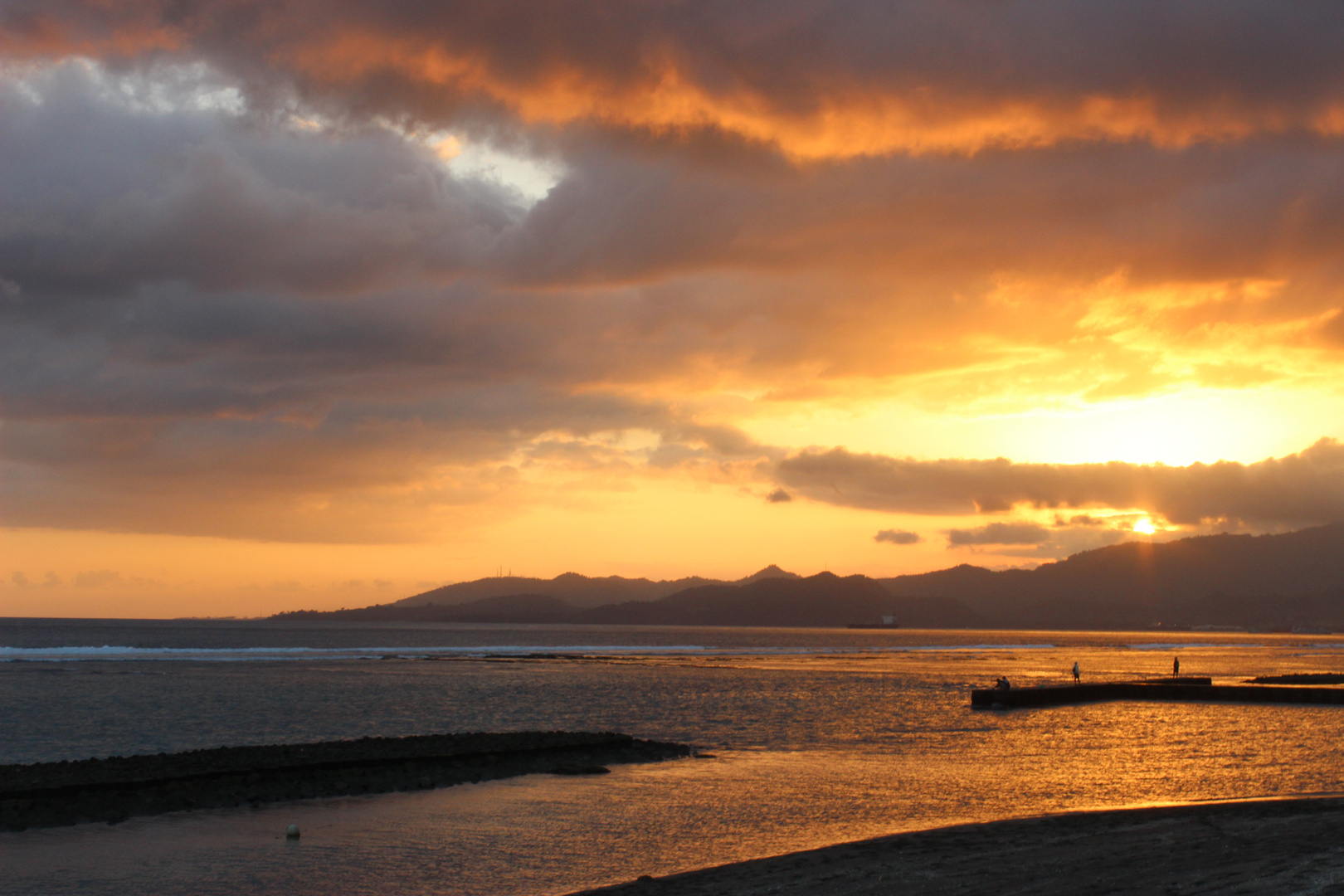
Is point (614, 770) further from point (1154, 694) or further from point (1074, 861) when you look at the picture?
point (1154, 694)

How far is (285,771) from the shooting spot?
23.8m

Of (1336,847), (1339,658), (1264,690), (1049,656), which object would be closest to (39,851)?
(1336,847)

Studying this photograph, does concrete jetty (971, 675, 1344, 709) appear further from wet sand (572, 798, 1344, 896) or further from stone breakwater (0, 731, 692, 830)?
wet sand (572, 798, 1344, 896)

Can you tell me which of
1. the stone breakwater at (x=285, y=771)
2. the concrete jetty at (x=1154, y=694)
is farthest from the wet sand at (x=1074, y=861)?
the concrete jetty at (x=1154, y=694)

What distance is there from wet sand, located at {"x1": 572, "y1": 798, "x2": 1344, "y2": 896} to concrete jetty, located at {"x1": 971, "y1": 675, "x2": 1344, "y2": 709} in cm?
3241

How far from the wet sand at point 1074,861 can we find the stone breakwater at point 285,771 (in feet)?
38.4

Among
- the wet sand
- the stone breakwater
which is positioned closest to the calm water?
the stone breakwater

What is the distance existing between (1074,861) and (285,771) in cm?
1802

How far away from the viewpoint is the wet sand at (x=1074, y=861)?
1266 cm

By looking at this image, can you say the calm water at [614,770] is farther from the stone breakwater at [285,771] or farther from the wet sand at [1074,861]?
the wet sand at [1074,861]

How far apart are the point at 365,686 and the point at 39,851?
145ft

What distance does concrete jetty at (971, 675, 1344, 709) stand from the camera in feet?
163

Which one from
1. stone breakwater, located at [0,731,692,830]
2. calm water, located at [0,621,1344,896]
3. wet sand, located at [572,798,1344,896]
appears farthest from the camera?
stone breakwater, located at [0,731,692,830]

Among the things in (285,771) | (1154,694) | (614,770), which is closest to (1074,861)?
(614,770)
